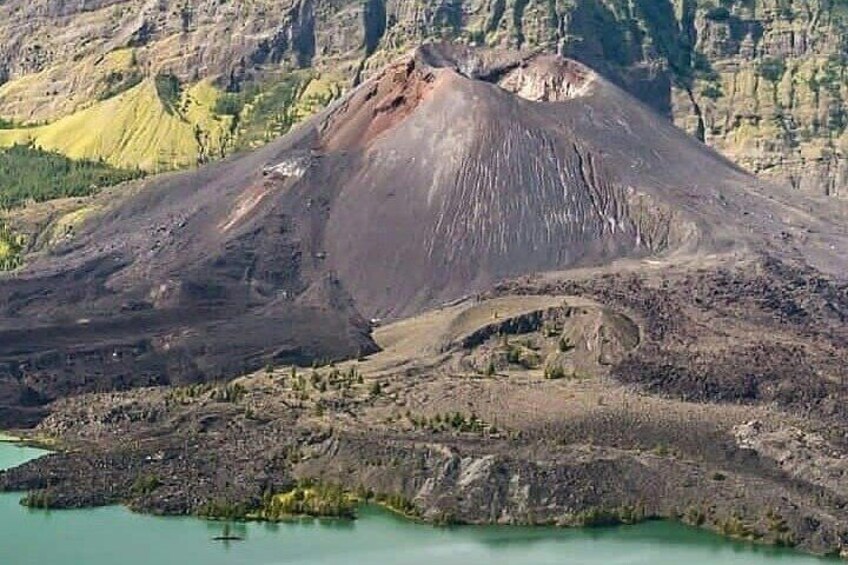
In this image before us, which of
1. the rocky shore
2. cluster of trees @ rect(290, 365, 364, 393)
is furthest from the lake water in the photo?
cluster of trees @ rect(290, 365, 364, 393)

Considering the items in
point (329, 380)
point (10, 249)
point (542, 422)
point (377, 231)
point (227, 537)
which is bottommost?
point (10, 249)

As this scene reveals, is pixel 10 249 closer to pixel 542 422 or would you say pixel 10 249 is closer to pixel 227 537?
pixel 542 422

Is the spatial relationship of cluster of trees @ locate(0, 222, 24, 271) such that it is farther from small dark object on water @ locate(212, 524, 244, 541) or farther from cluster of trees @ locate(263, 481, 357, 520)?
small dark object on water @ locate(212, 524, 244, 541)

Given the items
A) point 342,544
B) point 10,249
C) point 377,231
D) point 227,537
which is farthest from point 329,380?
point 10,249

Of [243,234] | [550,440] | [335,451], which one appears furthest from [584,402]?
[243,234]

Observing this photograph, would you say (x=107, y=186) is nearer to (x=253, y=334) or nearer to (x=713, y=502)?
(x=253, y=334)

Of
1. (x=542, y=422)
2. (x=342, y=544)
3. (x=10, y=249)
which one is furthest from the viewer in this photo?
(x=10, y=249)

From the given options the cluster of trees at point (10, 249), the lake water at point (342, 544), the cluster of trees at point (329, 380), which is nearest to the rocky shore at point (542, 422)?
the cluster of trees at point (329, 380)
